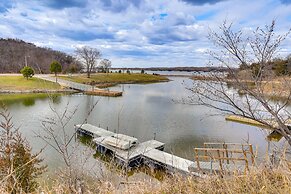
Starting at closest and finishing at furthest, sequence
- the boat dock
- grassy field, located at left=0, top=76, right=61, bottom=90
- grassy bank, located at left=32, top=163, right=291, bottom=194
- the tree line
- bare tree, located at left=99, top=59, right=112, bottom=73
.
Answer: grassy bank, located at left=32, top=163, right=291, bottom=194
the boat dock
grassy field, located at left=0, top=76, right=61, bottom=90
the tree line
bare tree, located at left=99, top=59, right=112, bottom=73

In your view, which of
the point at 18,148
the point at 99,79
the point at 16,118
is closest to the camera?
the point at 18,148

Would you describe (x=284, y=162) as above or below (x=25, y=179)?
above

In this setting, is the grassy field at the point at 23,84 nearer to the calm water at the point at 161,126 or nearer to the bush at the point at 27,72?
the bush at the point at 27,72

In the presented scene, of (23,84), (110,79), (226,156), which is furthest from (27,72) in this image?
(226,156)

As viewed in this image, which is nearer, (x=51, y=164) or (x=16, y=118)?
(x=51, y=164)

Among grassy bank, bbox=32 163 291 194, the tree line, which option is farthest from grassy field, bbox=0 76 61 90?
grassy bank, bbox=32 163 291 194

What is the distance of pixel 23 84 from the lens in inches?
1158

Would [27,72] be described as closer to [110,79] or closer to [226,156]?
[110,79]

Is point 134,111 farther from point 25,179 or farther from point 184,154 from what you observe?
point 25,179

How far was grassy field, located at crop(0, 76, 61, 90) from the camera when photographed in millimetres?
28295

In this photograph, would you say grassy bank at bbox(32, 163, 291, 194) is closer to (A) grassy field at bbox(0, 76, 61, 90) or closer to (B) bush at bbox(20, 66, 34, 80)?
(A) grassy field at bbox(0, 76, 61, 90)

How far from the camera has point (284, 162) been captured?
7.88 feet

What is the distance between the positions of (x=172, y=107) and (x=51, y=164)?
45.8 feet

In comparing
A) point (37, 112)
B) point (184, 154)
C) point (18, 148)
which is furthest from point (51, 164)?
point (37, 112)
